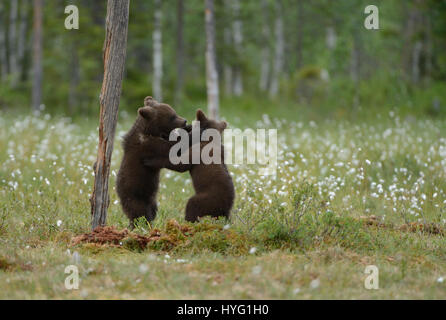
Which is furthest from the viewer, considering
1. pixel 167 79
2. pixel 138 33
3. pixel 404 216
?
pixel 167 79

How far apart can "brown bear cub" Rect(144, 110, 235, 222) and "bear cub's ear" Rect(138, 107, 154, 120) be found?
594 millimetres

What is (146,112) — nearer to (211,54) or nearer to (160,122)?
(160,122)

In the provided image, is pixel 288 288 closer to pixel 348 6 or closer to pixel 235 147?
pixel 235 147

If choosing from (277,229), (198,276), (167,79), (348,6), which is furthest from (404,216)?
(348,6)

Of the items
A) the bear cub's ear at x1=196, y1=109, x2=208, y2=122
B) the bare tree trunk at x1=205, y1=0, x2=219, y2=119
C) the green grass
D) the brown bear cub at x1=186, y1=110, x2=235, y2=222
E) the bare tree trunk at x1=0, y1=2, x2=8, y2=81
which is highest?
the bare tree trunk at x1=0, y1=2, x2=8, y2=81

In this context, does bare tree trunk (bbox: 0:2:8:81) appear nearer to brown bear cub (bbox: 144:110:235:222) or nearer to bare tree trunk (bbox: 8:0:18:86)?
bare tree trunk (bbox: 8:0:18:86)

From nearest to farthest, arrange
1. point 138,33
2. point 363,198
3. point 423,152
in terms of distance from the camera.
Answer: point 363,198
point 423,152
point 138,33

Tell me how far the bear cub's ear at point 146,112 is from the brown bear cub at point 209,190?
0.59 metres

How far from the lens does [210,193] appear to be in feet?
21.0

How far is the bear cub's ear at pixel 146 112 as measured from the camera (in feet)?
21.9

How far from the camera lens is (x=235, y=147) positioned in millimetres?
11625

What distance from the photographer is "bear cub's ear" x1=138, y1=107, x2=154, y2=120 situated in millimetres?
6690

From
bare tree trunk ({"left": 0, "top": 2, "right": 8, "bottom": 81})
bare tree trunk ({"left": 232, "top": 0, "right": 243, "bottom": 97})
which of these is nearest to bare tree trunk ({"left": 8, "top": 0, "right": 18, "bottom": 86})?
bare tree trunk ({"left": 0, "top": 2, "right": 8, "bottom": 81})
